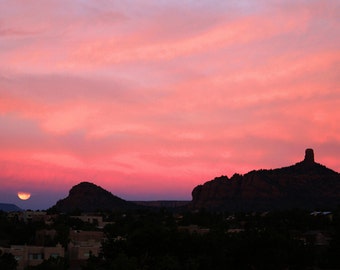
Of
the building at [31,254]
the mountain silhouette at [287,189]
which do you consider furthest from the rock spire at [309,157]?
the building at [31,254]

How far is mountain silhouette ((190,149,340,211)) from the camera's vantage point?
171375mm

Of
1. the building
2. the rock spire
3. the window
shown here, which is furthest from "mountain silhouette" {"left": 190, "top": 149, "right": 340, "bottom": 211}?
the window

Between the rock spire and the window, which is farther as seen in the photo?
the rock spire

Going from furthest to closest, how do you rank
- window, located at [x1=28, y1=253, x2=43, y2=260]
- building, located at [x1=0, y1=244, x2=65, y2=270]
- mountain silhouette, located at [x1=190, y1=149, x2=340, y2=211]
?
mountain silhouette, located at [x1=190, y1=149, x2=340, y2=211] < window, located at [x1=28, y1=253, x2=43, y2=260] < building, located at [x1=0, y1=244, x2=65, y2=270]

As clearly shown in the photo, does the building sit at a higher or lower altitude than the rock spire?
lower

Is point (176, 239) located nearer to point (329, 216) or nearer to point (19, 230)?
point (19, 230)

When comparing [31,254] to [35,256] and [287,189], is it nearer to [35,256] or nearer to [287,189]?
[35,256]

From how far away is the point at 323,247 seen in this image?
6812 centimetres

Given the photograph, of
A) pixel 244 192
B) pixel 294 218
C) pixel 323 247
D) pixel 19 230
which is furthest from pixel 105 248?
pixel 244 192

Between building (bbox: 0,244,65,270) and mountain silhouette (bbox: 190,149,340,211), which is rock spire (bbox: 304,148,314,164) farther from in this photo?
building (bbox: 0,244,65,270)

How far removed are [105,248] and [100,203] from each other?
499 feet

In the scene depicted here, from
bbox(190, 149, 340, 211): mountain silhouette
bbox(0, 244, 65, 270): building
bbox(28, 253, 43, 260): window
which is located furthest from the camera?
bbox(190, 149, 340, 211): mountain silhouette

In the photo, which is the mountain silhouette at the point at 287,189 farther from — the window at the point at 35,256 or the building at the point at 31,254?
the window at the point at 35,256

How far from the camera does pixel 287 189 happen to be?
174 metres
